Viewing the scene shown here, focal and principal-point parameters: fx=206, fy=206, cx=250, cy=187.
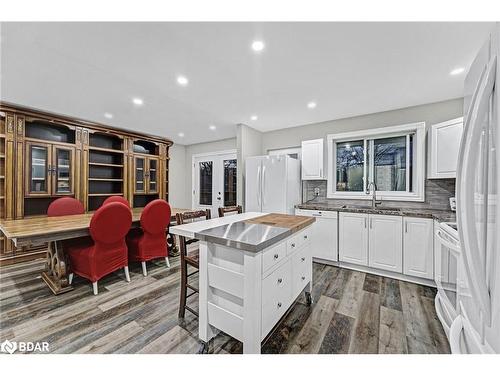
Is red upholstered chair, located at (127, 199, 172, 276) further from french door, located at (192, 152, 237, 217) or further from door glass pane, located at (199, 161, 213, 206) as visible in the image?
door glass pane, located at (199, 161, 213, 206)

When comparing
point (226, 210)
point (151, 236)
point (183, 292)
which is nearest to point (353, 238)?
point (226, 210)

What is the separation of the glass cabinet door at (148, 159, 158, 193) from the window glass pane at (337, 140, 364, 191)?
14.2ft

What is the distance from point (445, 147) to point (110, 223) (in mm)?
4105

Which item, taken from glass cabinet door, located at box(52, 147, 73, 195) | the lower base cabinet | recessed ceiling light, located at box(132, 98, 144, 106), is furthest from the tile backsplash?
glass cabinet door, located at box(52, 147, 73, 195)

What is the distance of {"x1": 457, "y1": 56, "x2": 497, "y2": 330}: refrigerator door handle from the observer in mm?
636

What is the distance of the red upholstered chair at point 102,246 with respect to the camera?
2238 mm

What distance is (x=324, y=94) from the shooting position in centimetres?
279

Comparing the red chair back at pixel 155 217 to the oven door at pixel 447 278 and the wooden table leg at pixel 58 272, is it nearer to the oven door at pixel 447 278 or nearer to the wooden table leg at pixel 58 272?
the wooden table leg at pixel 58 272

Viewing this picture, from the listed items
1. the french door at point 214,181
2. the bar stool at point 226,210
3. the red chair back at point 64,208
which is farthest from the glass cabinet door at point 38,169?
the bar stool at point 226,210

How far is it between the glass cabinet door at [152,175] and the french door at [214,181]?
1078 mm

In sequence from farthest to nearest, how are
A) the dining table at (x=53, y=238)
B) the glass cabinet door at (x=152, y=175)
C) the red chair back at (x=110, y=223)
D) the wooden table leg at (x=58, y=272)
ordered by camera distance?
the glass cabinet door at (x=152, y=175)
the wooden table leg at (x=58, y=272)
the red chair back at (x=110, y=223)
the dining table at (x=53, y=238)
